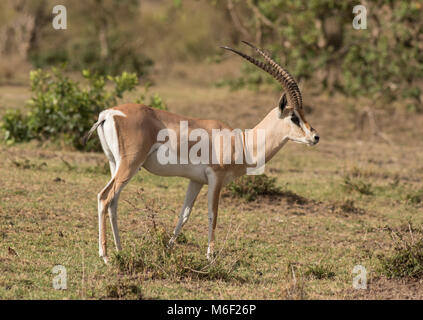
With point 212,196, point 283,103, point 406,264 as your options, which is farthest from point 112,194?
point 406,264

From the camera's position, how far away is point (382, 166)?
38.7 feet

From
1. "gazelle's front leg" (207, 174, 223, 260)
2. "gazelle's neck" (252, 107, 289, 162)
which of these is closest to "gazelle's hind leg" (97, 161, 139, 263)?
"gazelle's front leg" (207, 174, 223, 260)

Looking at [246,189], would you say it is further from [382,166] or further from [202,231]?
[382,166]

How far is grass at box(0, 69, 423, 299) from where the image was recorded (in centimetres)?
553

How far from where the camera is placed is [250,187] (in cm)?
856

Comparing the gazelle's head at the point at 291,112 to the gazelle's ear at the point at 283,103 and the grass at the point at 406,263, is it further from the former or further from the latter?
the grass at the point at 406,263

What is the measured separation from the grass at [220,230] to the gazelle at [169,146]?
33 cm

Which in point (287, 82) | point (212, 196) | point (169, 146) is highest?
point (287, 82)

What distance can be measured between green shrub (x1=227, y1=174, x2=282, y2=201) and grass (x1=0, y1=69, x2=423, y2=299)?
0.02m

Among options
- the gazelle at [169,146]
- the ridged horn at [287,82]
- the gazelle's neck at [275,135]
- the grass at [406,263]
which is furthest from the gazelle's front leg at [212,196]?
the grass at [406,263]

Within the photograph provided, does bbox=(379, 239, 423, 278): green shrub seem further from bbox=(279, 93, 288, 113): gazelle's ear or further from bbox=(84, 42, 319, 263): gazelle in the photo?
bbox=(279, 93, 288, 113): gazelle's ear

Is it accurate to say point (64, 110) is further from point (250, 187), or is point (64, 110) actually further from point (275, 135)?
point (275, 135)

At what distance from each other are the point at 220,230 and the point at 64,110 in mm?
4277
